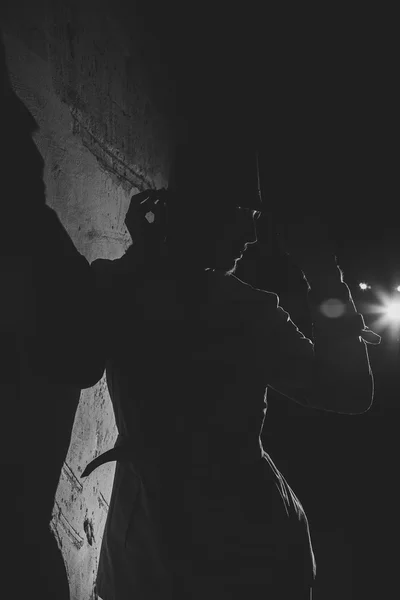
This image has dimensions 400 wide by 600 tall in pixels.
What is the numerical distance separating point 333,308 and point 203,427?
18.3 inches

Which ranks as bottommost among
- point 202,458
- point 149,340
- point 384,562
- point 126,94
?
point 384,562

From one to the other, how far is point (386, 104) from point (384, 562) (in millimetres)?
4328

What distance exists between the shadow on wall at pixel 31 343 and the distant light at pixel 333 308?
1.97 ft

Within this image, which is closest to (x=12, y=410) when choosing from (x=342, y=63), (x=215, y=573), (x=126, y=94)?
(x=215, y=573)

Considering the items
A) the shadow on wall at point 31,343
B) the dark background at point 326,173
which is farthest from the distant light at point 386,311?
the shadow on wall at point 31,343

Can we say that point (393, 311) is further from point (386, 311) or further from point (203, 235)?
point (203, 235)

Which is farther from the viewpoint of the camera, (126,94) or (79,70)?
(126,94)

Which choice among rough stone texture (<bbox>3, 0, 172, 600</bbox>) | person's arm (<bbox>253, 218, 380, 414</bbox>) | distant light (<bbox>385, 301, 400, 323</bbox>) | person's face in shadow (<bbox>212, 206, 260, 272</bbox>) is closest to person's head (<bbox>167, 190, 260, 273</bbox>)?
person's face in shadow (<bbox>212, 206, 260, 272</bbox>)

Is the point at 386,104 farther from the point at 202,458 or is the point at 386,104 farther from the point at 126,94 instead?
the point at 202,458

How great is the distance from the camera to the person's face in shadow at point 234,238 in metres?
1.00

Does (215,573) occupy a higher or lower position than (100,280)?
lower

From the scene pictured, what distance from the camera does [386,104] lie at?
9.37ft

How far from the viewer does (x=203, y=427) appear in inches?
34.8

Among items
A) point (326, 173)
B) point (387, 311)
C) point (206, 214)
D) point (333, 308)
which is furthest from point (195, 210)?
point (387, 311)
